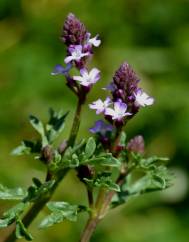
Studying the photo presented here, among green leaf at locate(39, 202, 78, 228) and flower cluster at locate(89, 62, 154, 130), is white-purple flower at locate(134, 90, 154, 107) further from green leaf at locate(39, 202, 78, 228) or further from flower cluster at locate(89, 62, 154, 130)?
green leaf at locate(39, 202, 78, 228)

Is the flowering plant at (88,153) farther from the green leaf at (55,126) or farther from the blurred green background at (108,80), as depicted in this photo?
the blurred green background at (108,80)

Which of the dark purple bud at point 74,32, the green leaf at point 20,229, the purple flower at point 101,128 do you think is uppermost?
the dark purple bud at point 74,32

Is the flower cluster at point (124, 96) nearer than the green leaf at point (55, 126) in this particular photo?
Yes

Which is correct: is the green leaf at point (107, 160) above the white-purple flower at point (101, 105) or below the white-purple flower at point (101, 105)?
below

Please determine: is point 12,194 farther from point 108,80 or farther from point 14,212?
point 108,80

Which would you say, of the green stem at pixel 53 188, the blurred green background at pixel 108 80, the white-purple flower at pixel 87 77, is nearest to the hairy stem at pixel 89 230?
the green stem at pixel 53 188

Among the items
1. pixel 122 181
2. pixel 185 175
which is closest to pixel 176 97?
pixel 185 175

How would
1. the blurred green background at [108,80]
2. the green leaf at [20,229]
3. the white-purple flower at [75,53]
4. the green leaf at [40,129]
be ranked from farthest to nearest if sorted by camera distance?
1. the blurred green background at [108,80]
2. the green leaf at [40,129]
3. the white-purple flower at [75,53]
4. the green leaf at [20,229]

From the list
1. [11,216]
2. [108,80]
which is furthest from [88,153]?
[108,80]
